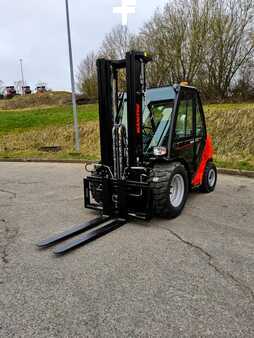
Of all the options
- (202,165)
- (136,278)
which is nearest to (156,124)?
(202,165)

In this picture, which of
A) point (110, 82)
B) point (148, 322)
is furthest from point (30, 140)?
point (148, 322)

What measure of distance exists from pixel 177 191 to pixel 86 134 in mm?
10906

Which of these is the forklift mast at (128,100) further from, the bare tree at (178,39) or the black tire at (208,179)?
the bare tree at (178,39)

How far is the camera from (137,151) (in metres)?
4.77

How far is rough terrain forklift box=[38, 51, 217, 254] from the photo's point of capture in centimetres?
458

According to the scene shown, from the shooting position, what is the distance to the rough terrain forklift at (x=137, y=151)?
458 centimetres

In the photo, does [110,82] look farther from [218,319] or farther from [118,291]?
[218,319]

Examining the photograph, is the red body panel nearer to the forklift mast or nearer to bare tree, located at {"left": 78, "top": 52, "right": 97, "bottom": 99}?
the forklift mast

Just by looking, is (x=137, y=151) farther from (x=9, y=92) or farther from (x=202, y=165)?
(x=9, y=92)

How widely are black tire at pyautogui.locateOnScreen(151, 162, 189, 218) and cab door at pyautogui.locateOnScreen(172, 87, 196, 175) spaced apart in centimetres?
27

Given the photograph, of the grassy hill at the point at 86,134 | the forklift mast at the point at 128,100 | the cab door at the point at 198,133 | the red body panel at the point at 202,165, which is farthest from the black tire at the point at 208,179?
the grassy hill at the point at 86,134

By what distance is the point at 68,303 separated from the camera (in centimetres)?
284

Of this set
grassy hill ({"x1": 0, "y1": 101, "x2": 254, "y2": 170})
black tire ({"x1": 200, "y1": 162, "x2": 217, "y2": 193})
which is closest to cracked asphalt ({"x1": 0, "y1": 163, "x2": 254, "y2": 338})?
black tire ({"x1": 200, "y1": 162, "x2": 217, "y2": 193})

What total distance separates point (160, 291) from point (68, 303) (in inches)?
34.6
